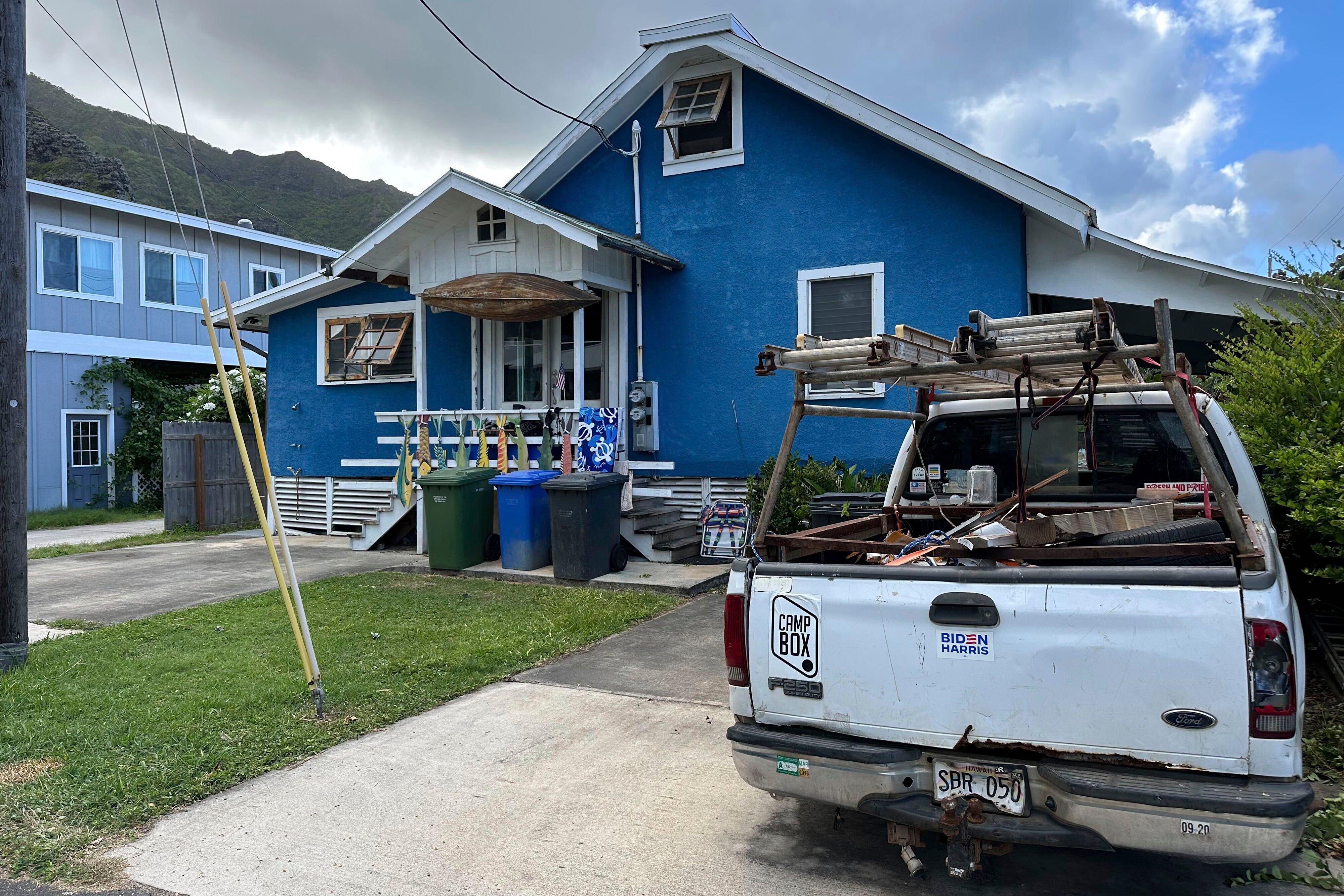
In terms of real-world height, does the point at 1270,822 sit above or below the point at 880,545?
below

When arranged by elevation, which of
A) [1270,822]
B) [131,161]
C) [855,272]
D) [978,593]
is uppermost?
[131,161]

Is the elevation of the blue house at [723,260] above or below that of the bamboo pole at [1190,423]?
above

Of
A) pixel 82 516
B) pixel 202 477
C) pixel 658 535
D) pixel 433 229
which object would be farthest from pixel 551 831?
pixel 82 516

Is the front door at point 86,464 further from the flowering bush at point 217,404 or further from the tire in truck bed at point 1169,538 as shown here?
the tire in truck bed at point 1169,538

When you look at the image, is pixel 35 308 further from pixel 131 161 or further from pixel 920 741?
pixel 131 161

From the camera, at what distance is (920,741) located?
313cm

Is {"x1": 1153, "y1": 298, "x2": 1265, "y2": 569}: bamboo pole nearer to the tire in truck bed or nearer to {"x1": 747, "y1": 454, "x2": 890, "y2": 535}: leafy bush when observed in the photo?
the tire in truck bed

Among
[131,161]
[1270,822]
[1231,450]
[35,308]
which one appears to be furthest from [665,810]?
[131,161]

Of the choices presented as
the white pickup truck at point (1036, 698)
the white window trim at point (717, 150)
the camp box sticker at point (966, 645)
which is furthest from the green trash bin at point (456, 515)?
the camp box sticker at point (966, 645)

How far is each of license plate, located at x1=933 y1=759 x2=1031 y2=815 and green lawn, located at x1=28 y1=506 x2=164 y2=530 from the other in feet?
58.9

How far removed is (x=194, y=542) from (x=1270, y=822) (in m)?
14.3

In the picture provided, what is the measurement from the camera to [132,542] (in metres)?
13.8

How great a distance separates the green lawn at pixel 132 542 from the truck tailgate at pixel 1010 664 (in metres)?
11.8

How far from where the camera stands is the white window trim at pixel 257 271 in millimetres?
21781
